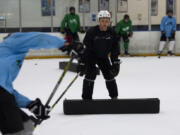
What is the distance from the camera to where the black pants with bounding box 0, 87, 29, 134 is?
6.88ft

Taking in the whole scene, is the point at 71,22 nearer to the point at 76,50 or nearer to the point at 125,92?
the point at 125,92

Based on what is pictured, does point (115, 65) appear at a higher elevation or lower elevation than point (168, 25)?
lower

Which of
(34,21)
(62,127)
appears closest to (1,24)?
(34,21)

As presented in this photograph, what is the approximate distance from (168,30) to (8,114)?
8366mm

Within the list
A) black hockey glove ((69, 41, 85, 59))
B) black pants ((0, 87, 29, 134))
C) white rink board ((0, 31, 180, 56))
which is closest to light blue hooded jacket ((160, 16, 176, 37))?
white rink board ((0, 31, 180, 56))

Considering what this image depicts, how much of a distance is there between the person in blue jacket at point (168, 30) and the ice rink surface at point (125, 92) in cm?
49

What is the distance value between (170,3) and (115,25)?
150 centimetres

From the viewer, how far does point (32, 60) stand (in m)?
9.82

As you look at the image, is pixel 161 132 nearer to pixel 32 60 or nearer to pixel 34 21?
pixel 32 60

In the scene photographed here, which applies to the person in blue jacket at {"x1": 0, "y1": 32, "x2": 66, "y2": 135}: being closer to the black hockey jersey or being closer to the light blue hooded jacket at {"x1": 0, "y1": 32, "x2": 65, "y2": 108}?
the light blue hooded jacket at {"x1": 0, "y1": 32, "x2": 65, "y2": 108}

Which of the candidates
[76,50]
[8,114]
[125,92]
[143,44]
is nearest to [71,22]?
[143,44]

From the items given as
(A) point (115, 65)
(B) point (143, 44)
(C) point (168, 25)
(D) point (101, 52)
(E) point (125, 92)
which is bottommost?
(E) point (125, 92)

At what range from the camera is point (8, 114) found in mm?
2092

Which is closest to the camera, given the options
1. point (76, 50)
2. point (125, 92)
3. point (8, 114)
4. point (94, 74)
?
point (8, 114)
